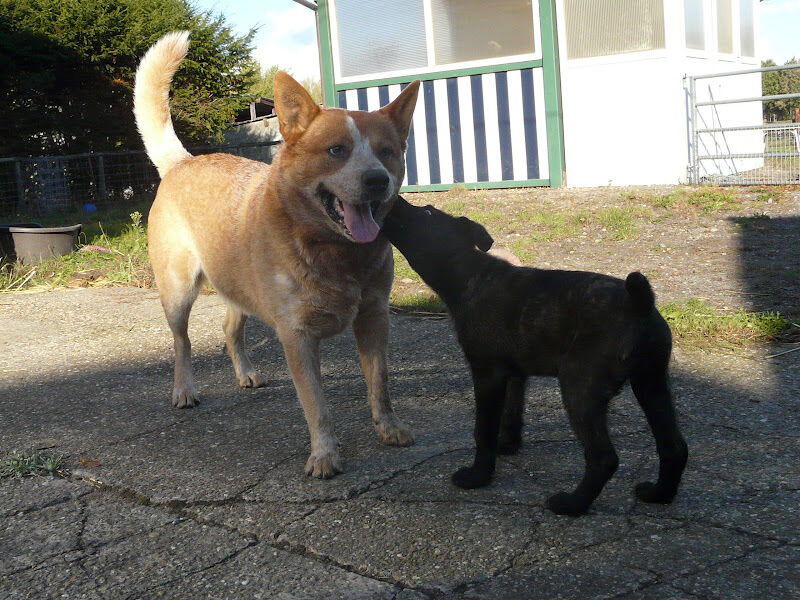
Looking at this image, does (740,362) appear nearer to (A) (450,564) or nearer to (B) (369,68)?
(A) (450,564)

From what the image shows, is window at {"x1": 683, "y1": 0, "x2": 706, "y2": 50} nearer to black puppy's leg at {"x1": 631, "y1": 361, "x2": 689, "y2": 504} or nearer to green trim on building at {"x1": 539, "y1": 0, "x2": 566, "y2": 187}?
green trim on building at {"x1": 539, "y1": 0, "x2": 566, "y2": 187}

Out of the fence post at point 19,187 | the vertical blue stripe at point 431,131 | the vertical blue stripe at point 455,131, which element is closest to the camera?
the vertical blue stripe at point 455,131

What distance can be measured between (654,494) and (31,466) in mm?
2340

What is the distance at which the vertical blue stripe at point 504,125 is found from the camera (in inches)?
414

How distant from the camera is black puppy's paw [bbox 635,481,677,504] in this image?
2523 mm

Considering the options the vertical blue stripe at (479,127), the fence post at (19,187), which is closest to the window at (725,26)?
the vertical blue stripe at (479,127)

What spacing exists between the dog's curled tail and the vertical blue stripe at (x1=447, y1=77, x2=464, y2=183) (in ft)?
21.3

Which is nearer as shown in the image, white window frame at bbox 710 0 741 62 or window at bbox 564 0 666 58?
window at bbox 564 0 666 58

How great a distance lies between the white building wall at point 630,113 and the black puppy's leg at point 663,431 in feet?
26.9

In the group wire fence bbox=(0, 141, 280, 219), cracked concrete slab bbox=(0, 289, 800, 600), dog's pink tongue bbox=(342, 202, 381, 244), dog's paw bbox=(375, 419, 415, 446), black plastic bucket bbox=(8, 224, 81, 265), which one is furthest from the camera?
wire fence bbox=(0, 141, 280, 219)

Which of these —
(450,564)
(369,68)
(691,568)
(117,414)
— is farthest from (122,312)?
(369,68)

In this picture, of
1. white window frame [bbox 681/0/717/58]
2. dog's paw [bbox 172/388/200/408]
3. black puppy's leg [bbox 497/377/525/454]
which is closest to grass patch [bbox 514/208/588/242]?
white window frame [bbox 681/0/717/58]

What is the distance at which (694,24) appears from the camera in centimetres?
1062

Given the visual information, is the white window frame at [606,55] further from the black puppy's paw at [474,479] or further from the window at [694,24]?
the black puppy's paw at [474,479]
